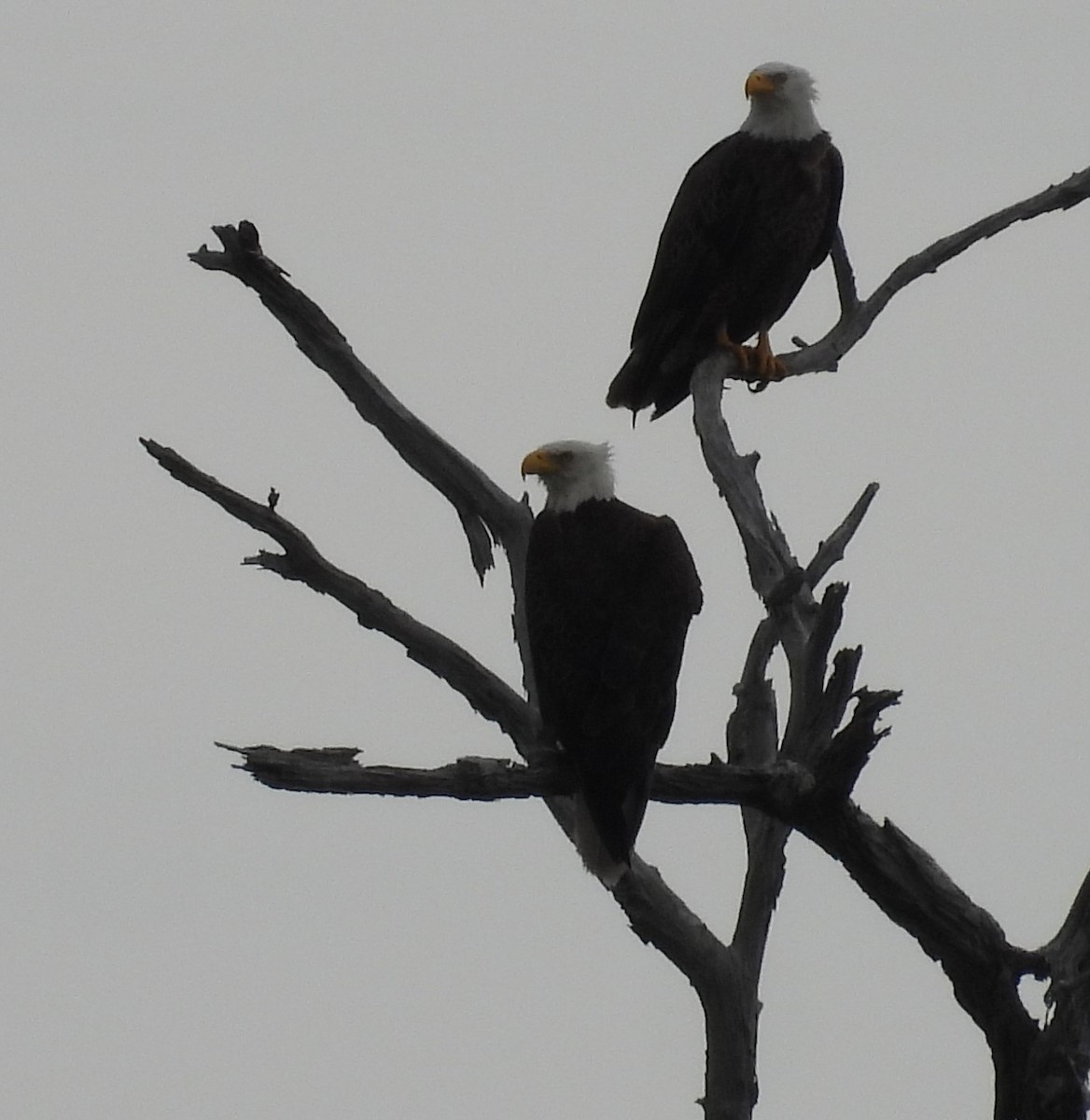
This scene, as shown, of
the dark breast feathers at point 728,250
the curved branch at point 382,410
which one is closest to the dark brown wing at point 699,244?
the dark breast feathers at point 728,250

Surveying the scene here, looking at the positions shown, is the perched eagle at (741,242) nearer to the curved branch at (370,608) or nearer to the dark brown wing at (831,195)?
the dark brown wing at (831,195)

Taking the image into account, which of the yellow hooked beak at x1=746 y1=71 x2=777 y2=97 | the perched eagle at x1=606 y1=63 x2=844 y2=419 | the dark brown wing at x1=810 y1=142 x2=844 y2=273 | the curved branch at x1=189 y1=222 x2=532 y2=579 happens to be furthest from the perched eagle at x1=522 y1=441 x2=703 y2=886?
the yellow hooked beak at x1=746 y1=71 x2=777 y2=97

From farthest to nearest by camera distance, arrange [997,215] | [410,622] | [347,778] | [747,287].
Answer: [747,287], [997,215], [410,622], [347,778]

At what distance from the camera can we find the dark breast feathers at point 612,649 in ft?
20.1

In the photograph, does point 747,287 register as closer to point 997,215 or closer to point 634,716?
point 997,215

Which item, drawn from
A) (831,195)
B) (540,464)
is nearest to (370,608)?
(540,464)

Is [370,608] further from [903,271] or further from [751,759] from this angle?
[903,271]

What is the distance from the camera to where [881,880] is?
18.1 ft

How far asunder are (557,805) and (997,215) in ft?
7.65

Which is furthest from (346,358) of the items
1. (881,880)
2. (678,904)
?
(881,880)

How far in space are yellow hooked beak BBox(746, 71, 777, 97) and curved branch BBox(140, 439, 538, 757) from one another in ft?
8.08

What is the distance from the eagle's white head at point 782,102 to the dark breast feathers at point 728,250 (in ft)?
0.16

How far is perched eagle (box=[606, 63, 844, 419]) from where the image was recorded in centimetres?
784

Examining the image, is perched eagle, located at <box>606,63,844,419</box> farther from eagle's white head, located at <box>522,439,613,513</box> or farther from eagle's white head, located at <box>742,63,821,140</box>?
eagle's white head, located at <box>522,439,613,513</box>
